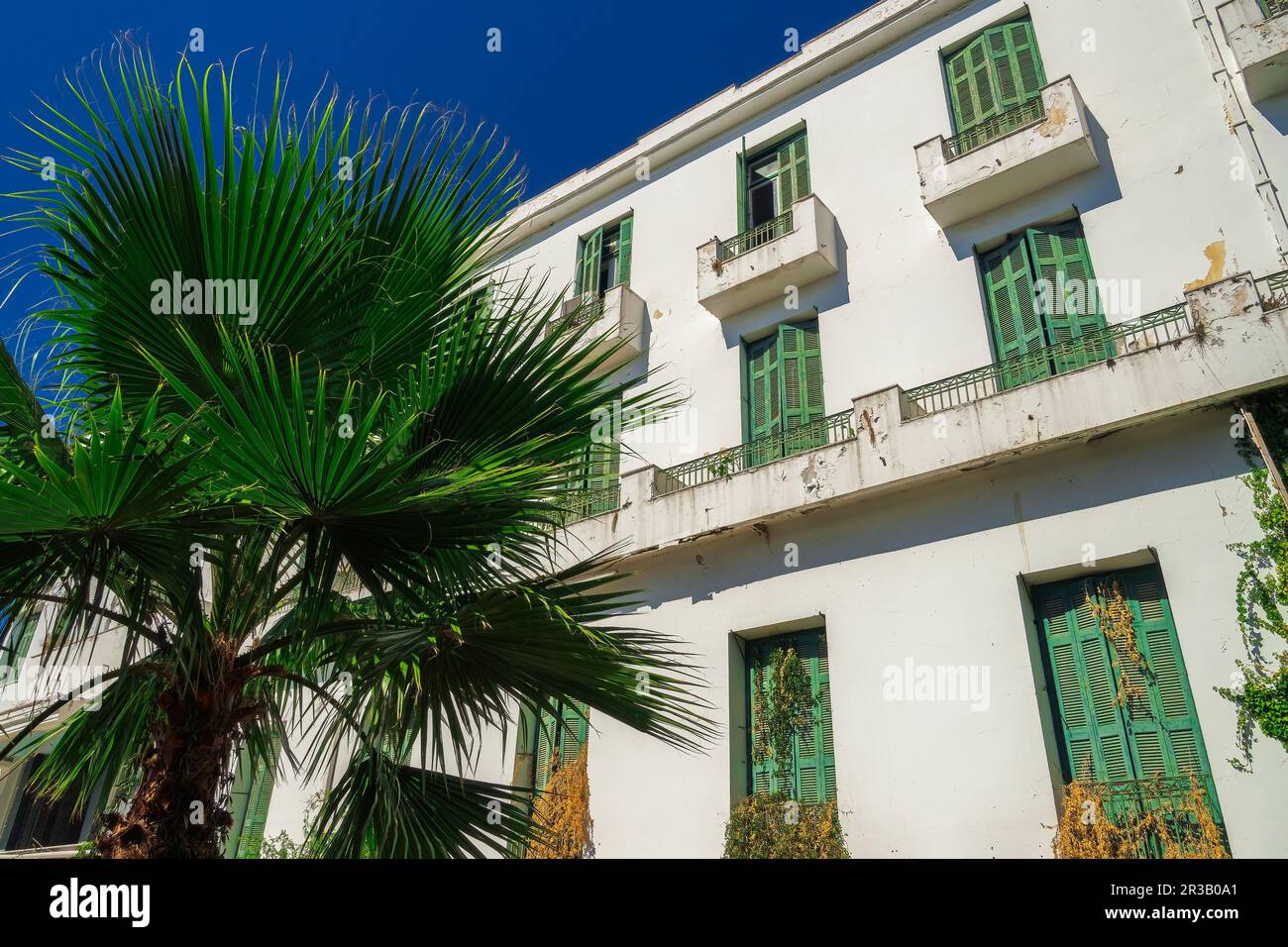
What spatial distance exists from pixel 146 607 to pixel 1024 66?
486 inches

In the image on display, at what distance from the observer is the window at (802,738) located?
31.7 feet

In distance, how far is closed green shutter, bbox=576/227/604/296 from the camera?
15.7 meters

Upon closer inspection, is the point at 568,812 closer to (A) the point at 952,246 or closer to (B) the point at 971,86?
(A) the point at 952,246

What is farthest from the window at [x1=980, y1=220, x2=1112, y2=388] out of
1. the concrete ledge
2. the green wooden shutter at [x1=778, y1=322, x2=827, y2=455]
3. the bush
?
the concrete ledge

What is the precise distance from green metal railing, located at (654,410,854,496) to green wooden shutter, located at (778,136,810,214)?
3.88 metres

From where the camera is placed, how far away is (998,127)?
11484 mm

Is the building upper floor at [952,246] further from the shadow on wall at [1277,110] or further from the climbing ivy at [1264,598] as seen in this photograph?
the climbing ivy at [1264,598]

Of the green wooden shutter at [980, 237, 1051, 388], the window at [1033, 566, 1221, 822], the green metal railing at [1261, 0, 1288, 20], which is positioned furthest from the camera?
the green wooden shutter at [980, 237, 1051, 388]

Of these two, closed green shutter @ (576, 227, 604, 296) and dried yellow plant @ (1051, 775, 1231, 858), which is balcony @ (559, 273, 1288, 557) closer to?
dried yellow plant @ (1051, 775, 1231, 858)

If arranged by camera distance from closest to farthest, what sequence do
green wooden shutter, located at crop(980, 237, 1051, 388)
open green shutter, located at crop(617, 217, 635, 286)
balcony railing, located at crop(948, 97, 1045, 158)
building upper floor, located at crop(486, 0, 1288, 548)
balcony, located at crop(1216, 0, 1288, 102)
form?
building upper floor, located at crop(486, 0, 1288, 548)
balcony, located at crop(1216, 0, 1288, 102)
green wooden shutter, located at crop(980, 237, 1051, 388)
balcony railing, located at crop(948, 97, 1045, 158)
open green shutter, located at crop(617, 217, 635, 286)

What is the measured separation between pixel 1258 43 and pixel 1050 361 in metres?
3.95

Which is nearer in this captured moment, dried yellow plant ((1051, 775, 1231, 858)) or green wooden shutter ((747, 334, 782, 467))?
dried yellow plant ((1051, 775, 1231, 858))
